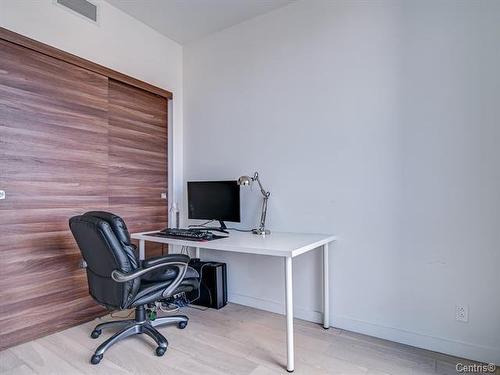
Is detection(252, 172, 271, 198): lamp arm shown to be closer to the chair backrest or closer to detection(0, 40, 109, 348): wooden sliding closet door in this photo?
the chair backrest

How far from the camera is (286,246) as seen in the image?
196cm

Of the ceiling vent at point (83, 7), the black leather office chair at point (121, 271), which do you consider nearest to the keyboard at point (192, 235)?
the black leather office chair at point (121, 271)

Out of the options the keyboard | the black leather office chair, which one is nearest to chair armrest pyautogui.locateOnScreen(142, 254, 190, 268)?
the black leather office chair

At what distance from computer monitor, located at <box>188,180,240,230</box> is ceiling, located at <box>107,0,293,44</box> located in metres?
1.58

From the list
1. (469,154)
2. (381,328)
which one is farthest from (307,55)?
(381,328)

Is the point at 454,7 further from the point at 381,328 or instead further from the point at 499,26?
the point at 381,328

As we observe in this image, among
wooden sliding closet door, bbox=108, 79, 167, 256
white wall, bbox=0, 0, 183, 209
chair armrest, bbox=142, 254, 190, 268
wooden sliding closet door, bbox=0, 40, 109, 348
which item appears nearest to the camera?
chair armrest, bbox=142, 254, 190, 268

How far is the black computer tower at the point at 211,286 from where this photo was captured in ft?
9.13

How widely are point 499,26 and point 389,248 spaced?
61.1 inches

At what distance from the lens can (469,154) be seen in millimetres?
1918

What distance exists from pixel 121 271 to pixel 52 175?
1.07m

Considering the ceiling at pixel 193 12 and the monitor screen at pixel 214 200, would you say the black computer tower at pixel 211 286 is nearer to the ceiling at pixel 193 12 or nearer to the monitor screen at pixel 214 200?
the monitor screen at pixel 214 200

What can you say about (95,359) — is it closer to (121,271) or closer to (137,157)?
(121,271)

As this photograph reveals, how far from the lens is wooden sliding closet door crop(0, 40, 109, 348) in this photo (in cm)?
206
